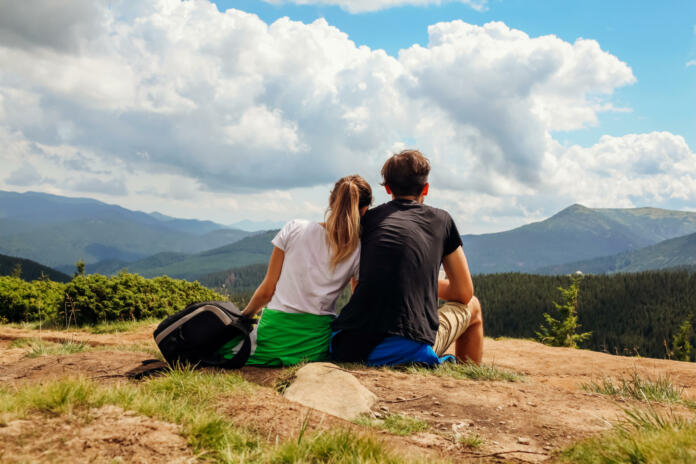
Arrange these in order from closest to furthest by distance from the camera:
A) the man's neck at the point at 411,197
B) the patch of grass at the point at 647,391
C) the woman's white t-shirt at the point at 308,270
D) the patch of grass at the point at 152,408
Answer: the patch of grass at the point at 152,408
the patch of grass at the point at 647,391
the woman's white t-shirt at the point at 308,270
the man's neck at the point at 411,197

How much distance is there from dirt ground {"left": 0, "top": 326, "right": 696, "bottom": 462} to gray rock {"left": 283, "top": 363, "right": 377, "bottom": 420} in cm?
17

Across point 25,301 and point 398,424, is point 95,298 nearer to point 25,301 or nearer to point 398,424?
point 25,301

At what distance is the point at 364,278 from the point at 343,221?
26.4 inches

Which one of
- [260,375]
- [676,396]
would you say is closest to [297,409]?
[260,375]

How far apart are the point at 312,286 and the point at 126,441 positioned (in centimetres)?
270

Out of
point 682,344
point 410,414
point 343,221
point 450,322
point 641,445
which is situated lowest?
point 682,344

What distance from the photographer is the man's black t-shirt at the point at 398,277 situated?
15.7ft

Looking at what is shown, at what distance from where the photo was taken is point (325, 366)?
15.0 ft

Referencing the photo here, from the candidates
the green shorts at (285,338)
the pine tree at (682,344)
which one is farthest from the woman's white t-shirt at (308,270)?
the pine tree at (682,344)

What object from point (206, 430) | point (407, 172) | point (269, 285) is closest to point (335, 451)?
point (206, 430)

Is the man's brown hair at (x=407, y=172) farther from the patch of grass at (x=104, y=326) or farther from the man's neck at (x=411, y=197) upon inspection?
the patch of grass at (x=104, y=326)

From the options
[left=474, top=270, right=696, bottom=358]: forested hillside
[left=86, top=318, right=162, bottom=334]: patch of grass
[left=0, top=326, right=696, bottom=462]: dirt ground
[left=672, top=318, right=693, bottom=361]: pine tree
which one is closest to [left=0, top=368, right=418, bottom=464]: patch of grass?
[left=0, top=326, right=696, bottom=462]: dirt ground

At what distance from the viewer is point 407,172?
5.18 m

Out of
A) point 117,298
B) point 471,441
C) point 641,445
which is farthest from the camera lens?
point 117,298
